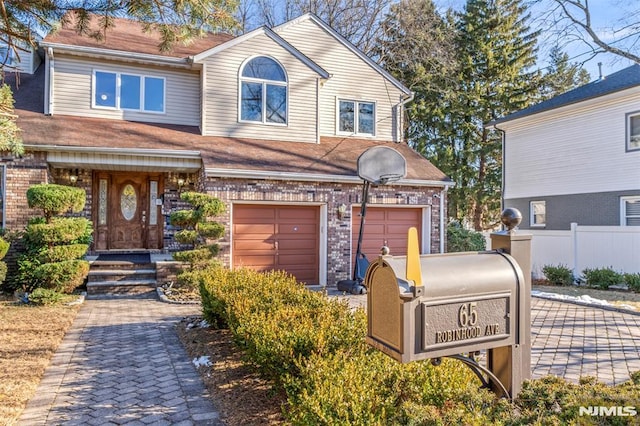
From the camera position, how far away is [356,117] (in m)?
14.5

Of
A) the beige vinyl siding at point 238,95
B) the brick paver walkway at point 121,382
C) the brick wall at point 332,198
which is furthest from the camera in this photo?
the beige vinyl siding at point 238,95

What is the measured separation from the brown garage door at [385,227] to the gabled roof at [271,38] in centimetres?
444

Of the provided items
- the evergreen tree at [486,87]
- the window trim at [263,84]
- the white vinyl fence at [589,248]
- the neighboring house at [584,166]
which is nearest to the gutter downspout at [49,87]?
the window trim at [263,84]

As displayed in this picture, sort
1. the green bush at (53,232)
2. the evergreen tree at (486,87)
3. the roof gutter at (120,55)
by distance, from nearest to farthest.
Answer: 1. the green bush at (53,232)
2. the roof gutter at (120,55)
3. the evergreen tree at (486,87)

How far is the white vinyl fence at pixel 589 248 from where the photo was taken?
40.9ft

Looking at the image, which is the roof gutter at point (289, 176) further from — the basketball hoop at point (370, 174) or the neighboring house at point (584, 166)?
the neighboring house at point (584, 166)

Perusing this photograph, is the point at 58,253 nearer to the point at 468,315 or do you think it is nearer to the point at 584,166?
the point at 468,315

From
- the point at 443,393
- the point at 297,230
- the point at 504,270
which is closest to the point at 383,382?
the point at 443,393

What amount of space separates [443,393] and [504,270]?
0.91 metres

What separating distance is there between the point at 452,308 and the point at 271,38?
38.7ft

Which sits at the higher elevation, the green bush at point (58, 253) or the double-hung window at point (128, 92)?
the double-hung window at point (128, 92)

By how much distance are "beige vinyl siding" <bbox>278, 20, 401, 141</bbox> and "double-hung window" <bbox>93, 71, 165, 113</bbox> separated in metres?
4.37

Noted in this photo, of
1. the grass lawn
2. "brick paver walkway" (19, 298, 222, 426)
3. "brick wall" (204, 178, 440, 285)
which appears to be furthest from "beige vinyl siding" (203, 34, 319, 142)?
"brick paver walkway" (19, 298, 222, 426)

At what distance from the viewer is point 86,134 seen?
10711 mm
